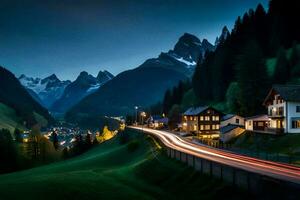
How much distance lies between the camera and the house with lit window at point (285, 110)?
69.4 m

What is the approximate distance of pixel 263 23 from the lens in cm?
14350

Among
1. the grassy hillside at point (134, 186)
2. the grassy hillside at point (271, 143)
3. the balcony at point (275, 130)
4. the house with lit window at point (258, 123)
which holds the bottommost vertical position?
the grassy hillside at point (134, 186)

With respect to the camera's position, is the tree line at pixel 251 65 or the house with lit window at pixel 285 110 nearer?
the house with lit window at pixel 285 110

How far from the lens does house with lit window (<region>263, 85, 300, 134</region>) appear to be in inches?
2731

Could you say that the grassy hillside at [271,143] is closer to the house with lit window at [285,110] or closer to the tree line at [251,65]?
the house with lit window at [285,110]

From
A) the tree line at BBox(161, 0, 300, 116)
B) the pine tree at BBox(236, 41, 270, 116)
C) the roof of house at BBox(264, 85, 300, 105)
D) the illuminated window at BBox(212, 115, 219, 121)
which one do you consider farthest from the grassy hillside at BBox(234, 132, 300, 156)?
the illuminated window at BBox(212, 115, 219, 121)

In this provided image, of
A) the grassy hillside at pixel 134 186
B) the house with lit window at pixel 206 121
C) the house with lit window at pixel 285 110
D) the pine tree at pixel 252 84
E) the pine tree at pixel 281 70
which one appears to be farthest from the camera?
the house with lit window at pixel 206 121

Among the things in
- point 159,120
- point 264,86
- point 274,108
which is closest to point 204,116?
point 264,86

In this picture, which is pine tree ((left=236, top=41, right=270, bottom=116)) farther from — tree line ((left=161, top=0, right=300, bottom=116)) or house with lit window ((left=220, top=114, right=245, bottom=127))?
house with lit window ((left=220, top=114, right=245, bottom=127))

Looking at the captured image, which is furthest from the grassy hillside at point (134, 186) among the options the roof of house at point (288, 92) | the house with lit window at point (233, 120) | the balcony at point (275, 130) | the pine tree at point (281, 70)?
the pine tree at point (281, 70)

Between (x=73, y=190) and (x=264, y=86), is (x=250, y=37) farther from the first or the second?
(x=73, y=190)

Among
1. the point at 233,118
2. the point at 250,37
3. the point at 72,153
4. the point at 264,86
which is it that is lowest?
the point at 72,153

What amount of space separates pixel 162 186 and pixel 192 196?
25.2 ft

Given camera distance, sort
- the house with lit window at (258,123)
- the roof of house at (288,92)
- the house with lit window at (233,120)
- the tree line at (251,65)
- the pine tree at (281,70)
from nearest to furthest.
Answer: the roof of house at (288,92), the house with lit window at (258,123), the tree line at (251,65), the house with lit window at (233,120), the pine tree at (281,70)
